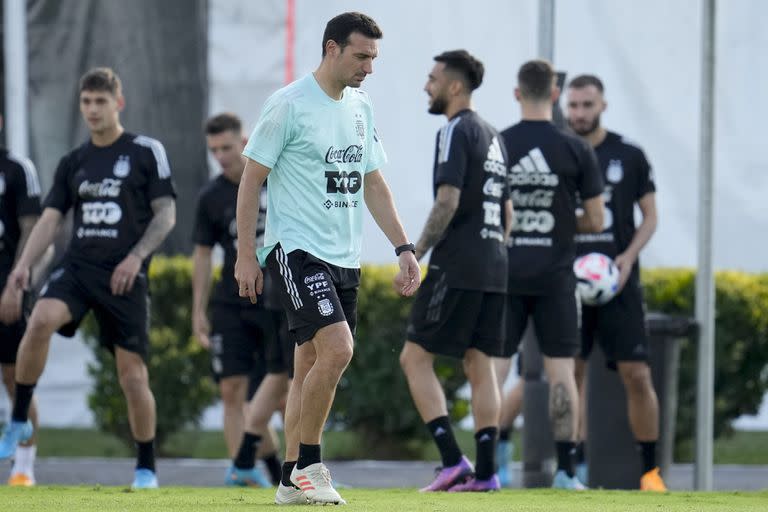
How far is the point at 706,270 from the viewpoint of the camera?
976cm

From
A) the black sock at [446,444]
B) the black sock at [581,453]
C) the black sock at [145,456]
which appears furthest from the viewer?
the black sock at [581,453]

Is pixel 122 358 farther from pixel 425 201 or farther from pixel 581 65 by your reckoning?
pixel 581 65

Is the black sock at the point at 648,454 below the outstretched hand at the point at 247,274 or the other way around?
below

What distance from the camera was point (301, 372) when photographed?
22.6 feet

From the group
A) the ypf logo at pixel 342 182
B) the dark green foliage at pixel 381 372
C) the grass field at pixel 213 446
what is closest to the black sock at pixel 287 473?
the ypf logo at pixel 342 182

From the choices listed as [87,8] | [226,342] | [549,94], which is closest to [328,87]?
[549,94]

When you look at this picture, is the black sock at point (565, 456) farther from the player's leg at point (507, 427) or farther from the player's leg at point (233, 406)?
the player's leg at point (233, 406)

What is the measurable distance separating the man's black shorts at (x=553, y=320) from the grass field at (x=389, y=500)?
952 mm

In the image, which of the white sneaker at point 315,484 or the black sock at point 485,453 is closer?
the white sneaker at point 315,484

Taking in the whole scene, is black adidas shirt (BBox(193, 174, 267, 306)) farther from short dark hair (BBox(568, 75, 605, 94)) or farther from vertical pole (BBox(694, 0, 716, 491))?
vertical pole (BBox(694, 0, 716, 491))

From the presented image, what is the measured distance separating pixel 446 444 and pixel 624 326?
1799 millimetres

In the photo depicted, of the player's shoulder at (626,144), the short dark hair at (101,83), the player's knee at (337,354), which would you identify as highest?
the short dark hair at (101,83)

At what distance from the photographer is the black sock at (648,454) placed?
379 inches

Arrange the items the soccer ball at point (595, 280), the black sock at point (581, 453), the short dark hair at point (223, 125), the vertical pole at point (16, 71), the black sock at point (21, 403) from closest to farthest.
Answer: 1. the black sock at point (21, 403)
2. the soccer ball at point (595, 280)
3. the short dark hair at point (223, 125)
4. the black sock at point (581, 453)
5. the vertical pole at point (16, 71)
